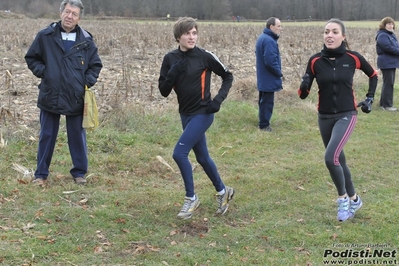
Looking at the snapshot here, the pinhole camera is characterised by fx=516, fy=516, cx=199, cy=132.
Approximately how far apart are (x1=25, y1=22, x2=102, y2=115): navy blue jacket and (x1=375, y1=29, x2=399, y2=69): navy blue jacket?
7.15m

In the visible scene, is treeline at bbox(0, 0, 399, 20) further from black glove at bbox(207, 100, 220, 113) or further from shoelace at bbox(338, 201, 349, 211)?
shoelace at bbox(338, 201, 349, 211)

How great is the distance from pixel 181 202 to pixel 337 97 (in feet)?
6.76

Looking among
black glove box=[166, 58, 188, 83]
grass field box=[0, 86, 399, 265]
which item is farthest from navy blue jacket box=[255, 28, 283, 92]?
black glove box=[166, 58, 188, 83]

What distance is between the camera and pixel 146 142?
8156 mm

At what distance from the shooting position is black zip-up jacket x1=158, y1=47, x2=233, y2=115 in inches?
205

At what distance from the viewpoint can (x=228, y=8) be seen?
7062 cm

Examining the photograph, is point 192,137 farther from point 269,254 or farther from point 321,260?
point 321,260

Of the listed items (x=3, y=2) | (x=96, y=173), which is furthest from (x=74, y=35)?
(x=3, y=2)

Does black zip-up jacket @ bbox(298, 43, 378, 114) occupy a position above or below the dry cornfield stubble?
above

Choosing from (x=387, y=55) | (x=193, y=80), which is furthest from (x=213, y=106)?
(x=387, y=55)

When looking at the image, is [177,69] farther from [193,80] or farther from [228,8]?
[228,8]

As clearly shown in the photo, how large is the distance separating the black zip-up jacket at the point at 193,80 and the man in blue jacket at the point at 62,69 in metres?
1.18

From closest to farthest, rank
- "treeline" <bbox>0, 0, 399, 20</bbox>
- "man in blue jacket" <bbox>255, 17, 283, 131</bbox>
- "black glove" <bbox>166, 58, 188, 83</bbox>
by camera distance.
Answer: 1. "black glove" <bbox>166, 58, 188, 83</bbox>
2. "man in blue jacket" <bbox>255, 17, 283, 131</bbox>
3. "treeline" <bbox>0, 0, 399, 20</bbox>

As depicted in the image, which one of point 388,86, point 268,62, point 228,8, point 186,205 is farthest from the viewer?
point 228,8
